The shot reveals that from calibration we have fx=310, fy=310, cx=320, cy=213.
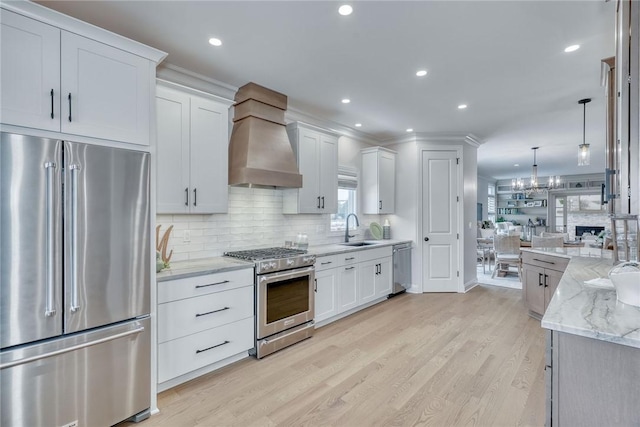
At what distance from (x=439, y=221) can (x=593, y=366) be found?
440 centimetres

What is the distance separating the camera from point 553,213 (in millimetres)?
11711

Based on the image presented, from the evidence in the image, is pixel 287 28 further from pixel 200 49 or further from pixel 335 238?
pixel 335 238

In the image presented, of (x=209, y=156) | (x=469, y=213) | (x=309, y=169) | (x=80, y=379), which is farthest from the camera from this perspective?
(x=469, y=213)

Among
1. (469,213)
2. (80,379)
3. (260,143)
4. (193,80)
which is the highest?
(193,80)

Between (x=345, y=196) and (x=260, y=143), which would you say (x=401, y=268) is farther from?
(x=260, y=143)

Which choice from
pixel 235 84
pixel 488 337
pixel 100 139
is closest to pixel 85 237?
pixel 100 139

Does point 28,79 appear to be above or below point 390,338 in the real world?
above

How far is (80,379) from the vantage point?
6.00ft

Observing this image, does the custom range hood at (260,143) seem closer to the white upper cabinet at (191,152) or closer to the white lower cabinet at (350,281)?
the white upper cabinet at (191,152)

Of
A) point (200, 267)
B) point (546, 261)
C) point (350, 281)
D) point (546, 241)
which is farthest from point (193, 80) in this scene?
point (546, 241)

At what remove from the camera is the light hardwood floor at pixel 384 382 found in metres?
2.14

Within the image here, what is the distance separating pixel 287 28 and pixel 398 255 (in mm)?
3798

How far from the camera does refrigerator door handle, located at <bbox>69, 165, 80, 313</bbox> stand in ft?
5.89

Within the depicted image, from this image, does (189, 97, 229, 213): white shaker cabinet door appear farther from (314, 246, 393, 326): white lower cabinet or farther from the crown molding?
(314, 246, 393, 326): white lower cabinet
